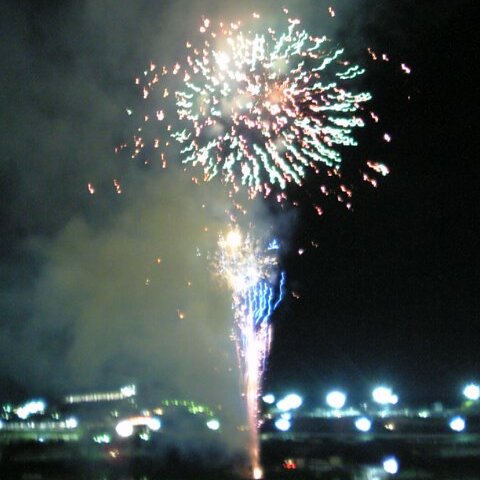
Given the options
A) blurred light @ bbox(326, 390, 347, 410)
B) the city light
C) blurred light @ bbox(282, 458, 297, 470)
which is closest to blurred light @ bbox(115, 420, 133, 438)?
the city light

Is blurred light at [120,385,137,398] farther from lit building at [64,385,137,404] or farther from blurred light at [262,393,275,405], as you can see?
blurred light at [262,393,275,405]

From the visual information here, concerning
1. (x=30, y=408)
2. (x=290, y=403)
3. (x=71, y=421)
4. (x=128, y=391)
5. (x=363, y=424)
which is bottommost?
(x=363, y=424)

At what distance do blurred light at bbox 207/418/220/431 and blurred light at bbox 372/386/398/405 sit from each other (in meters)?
8.53

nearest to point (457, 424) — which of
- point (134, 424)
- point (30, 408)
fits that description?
point (134, 424)

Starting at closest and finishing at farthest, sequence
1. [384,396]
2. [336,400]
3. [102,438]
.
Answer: [102,438]
[336,400]
[384,396]

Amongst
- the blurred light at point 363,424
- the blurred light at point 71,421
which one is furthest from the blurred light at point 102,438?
the blurred light at point 363,424

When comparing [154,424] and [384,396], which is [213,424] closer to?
[154,424]

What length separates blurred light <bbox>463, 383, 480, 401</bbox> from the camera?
61.5ft

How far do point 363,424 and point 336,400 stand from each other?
17.1 feet

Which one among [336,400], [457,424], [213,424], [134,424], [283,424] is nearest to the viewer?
[213,424]

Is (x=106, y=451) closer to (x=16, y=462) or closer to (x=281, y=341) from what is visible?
(x=16, y=462)

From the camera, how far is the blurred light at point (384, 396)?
20625mm

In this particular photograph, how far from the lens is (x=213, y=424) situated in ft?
42.8

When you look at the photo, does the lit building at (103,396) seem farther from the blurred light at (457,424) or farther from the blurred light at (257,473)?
the blurred light at (257,473)
